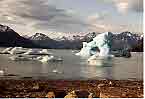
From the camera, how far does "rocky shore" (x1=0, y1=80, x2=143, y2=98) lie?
2.44 meters

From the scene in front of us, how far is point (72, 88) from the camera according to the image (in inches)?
98.7

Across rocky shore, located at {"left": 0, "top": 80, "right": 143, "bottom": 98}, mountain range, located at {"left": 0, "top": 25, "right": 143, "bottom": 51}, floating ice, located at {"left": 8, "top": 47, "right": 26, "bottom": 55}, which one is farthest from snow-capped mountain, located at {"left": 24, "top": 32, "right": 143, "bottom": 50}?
rocky shore, located at {"left": 0, "top": 80, "right": 143, "bottom": 98}

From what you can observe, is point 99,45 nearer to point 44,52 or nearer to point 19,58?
point 44,52

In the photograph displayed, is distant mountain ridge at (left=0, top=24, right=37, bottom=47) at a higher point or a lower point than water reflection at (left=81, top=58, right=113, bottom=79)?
higher

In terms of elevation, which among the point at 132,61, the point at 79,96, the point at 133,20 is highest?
the point at 133,20

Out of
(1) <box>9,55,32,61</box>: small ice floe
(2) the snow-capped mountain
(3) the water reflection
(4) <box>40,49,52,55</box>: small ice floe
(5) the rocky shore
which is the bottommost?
(5) the rocky shore

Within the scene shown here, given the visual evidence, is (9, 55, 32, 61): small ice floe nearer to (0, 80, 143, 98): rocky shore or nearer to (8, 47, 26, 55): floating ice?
(8, 47, 26, 55): floating ice

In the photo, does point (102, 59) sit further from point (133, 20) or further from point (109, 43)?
point (133, 20)

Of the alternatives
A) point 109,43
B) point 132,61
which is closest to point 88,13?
point 109,43

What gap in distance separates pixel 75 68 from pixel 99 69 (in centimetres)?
18

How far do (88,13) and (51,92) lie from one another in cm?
64

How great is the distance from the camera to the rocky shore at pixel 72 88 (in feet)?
8.00

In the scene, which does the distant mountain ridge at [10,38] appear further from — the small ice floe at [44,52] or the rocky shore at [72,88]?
the rocky shore at [72,88]

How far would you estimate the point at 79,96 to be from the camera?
249 centimetres
